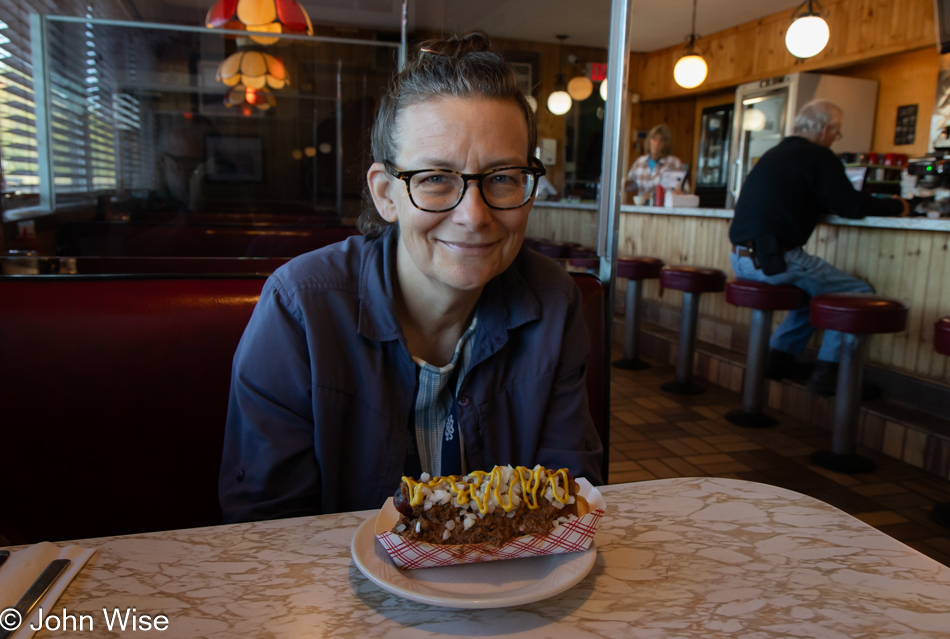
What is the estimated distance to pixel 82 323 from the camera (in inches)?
52.1

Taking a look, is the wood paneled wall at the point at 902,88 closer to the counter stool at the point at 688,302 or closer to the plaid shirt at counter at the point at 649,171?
the plaid shirt at counter at the point at 649,171

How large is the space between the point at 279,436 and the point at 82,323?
1.78 ft

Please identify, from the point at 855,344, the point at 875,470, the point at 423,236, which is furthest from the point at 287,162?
the point at 875,470

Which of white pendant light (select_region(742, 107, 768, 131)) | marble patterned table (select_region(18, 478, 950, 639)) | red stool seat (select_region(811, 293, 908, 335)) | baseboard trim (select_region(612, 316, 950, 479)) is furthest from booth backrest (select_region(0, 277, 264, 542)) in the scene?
white pendant light (select_region(742, 107, 768, 131))

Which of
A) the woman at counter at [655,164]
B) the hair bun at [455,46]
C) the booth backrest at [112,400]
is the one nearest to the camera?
the hair bun at [455,46]

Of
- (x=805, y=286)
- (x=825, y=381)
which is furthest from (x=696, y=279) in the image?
(x=825, y=381)

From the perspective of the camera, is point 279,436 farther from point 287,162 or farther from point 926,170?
point 926,170

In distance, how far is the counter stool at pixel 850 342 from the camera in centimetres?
293

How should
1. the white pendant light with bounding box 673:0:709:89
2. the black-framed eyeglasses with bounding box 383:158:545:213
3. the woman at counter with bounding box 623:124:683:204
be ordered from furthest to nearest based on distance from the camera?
the white pendant light with bounding box 673:0:709:89 < the woman at counter with bounding box 623:124:683:204 < the black-framed eyeglasses with bounding box 383:158:545:213

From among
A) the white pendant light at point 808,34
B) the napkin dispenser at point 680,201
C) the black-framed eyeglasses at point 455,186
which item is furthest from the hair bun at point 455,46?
the white pendant light at point 808,34

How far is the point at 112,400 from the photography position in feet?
4.38

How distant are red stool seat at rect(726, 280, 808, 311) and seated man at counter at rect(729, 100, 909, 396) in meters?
0.19

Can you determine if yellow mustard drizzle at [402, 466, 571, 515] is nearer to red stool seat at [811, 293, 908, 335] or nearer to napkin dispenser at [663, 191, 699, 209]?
red stool seat at [811, 293, 908, 335]

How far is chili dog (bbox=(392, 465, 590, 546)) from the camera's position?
0.75 metres
